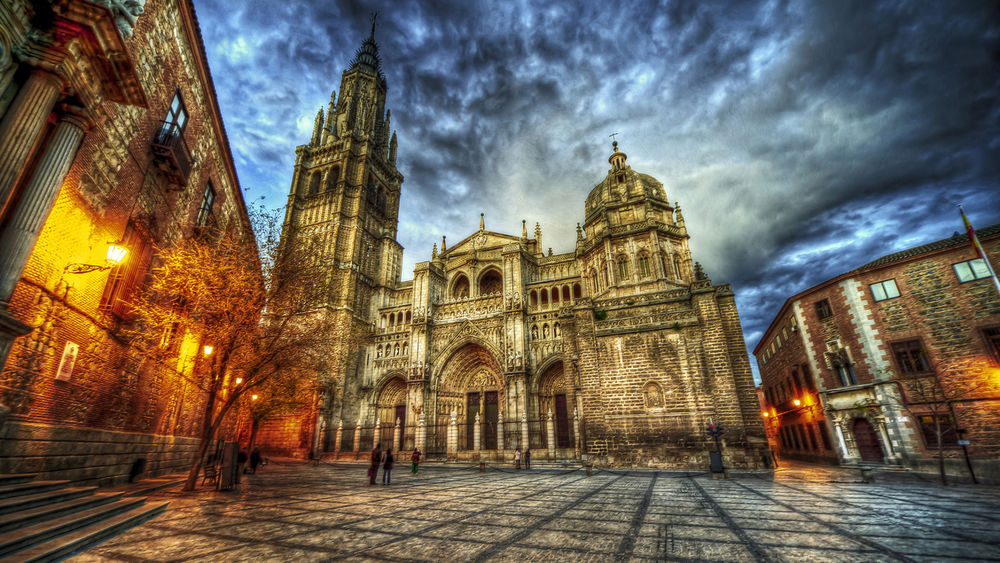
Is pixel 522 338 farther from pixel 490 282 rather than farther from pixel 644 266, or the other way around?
pixel 644 266

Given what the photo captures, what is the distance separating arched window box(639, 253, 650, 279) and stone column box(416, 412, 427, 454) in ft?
60.7

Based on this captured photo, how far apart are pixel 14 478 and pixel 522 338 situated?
23.0 m

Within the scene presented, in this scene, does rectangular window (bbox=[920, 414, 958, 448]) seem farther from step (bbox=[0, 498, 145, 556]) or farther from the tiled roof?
step (bbox=[0, 498, 145, 556])

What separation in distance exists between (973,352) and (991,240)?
466 cm

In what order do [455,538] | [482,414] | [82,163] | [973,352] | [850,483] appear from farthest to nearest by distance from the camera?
[482,414], [973,352], [850,483], [82,163], [455,538]

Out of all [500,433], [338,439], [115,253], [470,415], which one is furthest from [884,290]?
[338,439]

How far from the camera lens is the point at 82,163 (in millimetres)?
7359

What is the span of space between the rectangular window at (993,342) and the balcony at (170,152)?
94.6 feet

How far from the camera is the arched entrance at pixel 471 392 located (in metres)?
28.1

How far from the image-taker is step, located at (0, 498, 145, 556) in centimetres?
403

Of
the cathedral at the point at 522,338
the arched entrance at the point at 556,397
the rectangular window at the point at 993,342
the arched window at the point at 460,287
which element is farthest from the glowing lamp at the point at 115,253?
the rectangular window at the point at 993,342

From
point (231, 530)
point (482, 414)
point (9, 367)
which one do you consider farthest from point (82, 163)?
point (482, 414)

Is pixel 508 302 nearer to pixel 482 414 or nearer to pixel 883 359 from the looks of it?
pixel 482 414

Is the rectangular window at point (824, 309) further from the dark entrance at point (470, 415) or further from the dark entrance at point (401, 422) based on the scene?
the dark entrance at point (401, 422)
